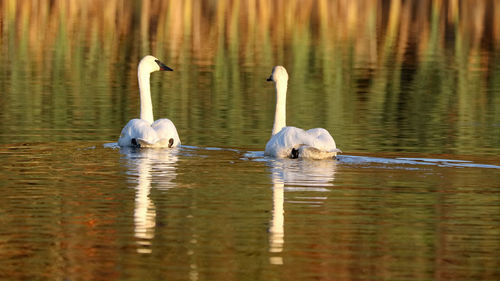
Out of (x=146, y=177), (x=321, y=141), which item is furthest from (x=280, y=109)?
(x=146, y=177)

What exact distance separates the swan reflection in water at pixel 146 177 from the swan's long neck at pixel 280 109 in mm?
1681

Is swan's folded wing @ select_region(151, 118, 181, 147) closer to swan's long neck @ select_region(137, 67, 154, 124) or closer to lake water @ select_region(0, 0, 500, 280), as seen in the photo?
lake water @ select_region(0, 0, 500, 280)

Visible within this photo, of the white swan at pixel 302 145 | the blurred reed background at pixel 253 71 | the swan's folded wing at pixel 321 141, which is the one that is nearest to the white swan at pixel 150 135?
the blurred reed background at pixel 253 71

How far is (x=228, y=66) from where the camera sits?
32219 millimetres

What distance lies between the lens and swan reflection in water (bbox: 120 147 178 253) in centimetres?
1117

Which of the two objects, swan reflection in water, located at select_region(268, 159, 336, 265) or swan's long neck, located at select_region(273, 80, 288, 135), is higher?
swan's long neck, located at select_region(273, 80, 288, 135)

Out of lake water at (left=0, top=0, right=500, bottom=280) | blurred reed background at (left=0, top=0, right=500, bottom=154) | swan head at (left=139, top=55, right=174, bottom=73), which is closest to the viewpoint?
lake water at (left=0, top=0, right=500, bottom=280)

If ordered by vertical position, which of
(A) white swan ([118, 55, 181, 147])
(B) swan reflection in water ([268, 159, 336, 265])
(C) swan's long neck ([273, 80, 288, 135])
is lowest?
(B) swan reflection in water ([268, 159, 336, 265])

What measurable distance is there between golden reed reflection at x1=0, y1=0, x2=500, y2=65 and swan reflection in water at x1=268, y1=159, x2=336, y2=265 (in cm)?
1779

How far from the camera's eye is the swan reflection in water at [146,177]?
11.2 m

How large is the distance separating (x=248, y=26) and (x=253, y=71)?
16553mm

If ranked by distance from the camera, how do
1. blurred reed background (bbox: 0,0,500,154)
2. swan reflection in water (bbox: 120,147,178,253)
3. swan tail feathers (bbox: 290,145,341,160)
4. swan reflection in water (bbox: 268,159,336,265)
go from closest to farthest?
1. swan reflection in water (bbox: 268,159,336,265)
2. swan reflection in water (bbox: 120,147,178,253)
3. swan tail feathers (bbox: 290,145,341,160)
4. blurred reed background (bbox: 0,0,500,154)

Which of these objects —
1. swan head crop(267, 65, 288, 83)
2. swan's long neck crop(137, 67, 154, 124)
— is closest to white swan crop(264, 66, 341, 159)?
swan head crop(267, 65, 288, 83)

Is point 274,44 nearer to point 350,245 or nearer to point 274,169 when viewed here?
point 274,169
